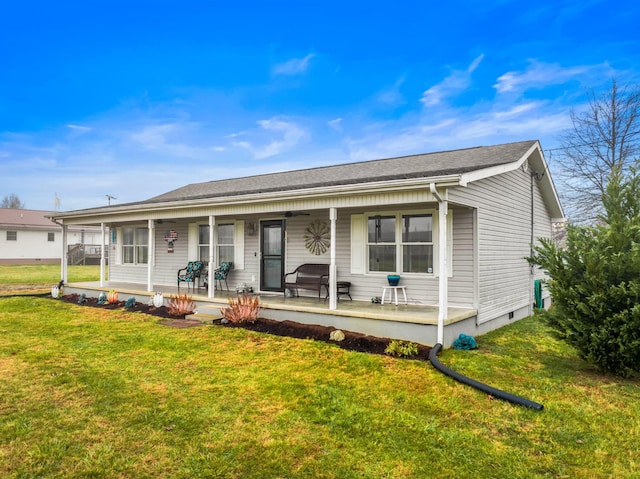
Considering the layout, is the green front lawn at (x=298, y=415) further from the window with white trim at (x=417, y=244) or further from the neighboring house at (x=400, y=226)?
the window with white trim at (x=417, y=244)

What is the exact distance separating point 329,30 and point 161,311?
10.0m

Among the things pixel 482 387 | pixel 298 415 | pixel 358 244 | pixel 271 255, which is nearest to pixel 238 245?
pixel 271 255

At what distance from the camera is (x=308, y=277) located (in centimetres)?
844

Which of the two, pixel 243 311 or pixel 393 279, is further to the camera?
pixel 393 279

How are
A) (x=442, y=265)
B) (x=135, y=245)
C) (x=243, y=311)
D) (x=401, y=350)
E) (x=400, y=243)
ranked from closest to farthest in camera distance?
(x=401, y=350)
(x=442, y=265)
(x=243, y=311)
(x=400, y=243)
(x=135, y=245)

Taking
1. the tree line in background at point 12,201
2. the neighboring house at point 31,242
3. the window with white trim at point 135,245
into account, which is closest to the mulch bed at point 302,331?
the window with white trim at point 135,245

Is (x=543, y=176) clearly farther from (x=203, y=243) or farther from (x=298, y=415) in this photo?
(x=203, y=243)

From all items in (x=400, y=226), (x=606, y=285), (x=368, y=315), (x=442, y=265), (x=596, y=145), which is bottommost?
(x=368, y=315)

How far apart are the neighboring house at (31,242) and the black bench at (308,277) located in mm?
24322

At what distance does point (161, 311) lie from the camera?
855cm

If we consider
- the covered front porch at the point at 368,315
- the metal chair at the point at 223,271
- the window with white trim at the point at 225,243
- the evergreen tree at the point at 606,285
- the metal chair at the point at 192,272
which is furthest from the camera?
the window with white trim at the point at 225,243

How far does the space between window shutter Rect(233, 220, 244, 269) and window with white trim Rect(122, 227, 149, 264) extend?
3784 mm

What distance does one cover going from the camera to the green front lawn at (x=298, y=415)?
257 cm

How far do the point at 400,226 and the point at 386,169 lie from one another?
7.80 ft
